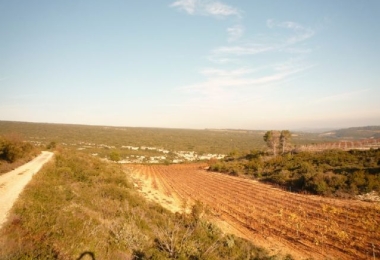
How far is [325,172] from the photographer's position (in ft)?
85.3

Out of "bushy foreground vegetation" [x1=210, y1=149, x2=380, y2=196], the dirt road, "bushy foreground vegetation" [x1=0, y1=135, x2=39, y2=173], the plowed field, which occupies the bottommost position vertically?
the plowed field

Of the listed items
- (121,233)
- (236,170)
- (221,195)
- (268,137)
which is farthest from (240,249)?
(268,137)

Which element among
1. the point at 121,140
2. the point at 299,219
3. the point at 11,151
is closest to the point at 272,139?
the point at 299,219

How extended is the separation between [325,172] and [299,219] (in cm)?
1253

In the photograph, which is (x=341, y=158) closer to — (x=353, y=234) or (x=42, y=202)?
(x=353, y=234)

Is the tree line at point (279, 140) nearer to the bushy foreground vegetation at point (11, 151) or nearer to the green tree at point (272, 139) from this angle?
the green tree at point (272, 139)

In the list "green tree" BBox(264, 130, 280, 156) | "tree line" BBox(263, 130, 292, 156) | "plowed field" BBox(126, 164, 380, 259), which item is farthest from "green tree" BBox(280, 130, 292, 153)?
"plowed field" BBox(126, 164, 380, 259)

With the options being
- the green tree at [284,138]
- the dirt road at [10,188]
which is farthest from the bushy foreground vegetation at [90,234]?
the green tree at [284,138]

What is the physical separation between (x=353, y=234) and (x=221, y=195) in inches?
457

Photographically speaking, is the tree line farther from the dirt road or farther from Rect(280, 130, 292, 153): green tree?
the dirt road

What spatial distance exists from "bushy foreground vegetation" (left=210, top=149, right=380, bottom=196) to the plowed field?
211 centimetres

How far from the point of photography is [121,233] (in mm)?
8102

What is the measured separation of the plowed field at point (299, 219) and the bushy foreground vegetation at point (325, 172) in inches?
83.2

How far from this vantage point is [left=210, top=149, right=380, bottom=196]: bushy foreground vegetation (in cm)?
2100
